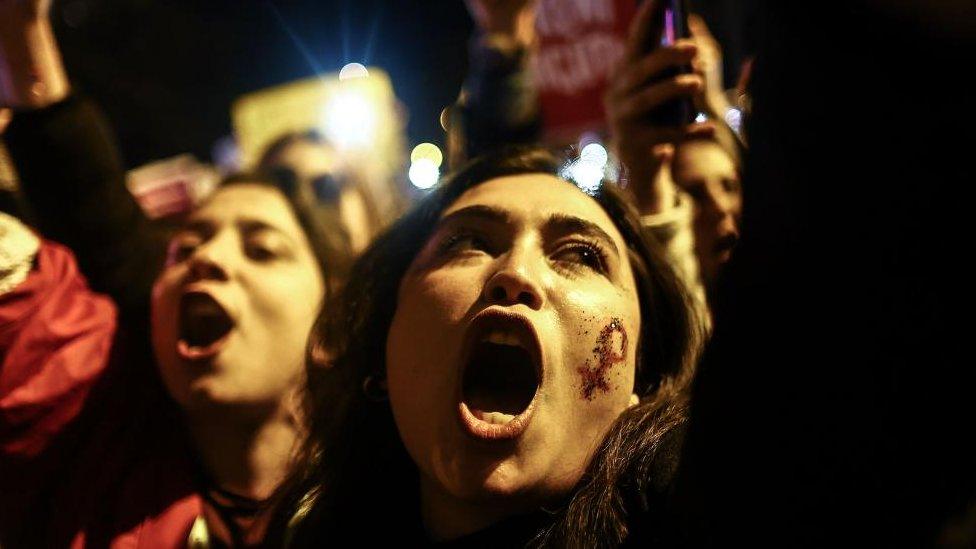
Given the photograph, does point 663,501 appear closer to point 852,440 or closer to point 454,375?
point 454,375

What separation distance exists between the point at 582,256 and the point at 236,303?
1.02 metres

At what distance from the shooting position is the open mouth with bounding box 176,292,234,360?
203cm

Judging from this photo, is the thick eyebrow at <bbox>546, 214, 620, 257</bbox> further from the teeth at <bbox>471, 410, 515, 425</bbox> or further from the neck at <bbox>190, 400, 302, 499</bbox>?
the neck at <bbox>190, 400, 302, 499</bbox>

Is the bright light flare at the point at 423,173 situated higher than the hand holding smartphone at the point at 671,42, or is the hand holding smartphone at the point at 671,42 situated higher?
the hand holding smartphone at the point at 671,42

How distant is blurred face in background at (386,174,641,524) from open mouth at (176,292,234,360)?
69cm

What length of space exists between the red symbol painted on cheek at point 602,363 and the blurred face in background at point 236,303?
1050 millimetres

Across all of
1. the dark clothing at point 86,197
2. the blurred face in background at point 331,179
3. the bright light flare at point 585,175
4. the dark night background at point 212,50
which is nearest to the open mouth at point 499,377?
the bright light flare at point 585,175

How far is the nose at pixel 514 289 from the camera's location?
1407 mm

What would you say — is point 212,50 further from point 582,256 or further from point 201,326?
point 582,256

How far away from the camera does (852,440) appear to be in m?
0.74

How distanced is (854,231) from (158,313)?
1.82m

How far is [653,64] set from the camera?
1.70m

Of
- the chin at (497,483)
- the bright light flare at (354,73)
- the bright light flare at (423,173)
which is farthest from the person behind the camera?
the bright light flare at (423,173)

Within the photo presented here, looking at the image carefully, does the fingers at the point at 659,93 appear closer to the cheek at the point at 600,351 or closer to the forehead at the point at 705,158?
the forehead at the point at 705,158
